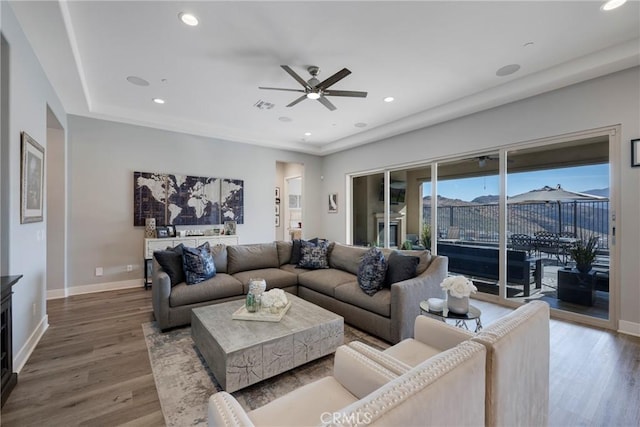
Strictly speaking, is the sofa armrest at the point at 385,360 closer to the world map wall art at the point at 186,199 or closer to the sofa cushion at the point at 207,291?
the sofa cushion at the point at 207,291

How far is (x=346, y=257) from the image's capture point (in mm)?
3918

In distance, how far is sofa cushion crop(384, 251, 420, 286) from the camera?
2982mm

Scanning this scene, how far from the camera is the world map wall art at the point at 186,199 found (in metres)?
4.92

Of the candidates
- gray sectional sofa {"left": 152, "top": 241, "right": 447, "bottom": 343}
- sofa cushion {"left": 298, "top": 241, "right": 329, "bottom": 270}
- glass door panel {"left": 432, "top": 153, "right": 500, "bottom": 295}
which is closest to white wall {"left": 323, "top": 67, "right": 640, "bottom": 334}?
glass door panel {"left": 432, "top": 153, "right": 500, "bottom": 295}

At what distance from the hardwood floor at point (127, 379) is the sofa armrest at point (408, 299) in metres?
1.04

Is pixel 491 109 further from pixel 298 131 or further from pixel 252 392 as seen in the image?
pixel 252 392

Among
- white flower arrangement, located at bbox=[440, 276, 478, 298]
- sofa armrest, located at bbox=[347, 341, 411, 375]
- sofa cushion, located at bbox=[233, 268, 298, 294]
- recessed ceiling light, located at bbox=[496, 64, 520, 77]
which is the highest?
recessed ceiling light, located at bbox=[496, 64, 520, 77]

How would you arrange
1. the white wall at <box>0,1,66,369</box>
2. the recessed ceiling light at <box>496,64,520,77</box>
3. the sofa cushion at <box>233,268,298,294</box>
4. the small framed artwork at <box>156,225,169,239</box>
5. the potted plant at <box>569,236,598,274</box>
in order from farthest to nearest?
the small framed artwork at <box>156,225,169,239</box>
the sofa cushion at <box>233,268,298,294</box>
the potted plant at <box>569,236,598,274</box>
the recessed ceiling light at <box>496,64,520,77</box>
the white wall at <box>0,1,66,369</box>

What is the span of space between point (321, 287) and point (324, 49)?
108 inches

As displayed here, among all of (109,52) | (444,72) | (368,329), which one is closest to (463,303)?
(368,329)

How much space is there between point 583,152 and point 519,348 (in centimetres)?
371

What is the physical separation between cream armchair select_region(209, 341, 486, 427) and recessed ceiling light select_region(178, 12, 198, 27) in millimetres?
2882

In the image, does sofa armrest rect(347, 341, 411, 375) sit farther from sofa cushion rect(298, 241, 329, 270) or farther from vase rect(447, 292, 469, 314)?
sofa cushion rect(298, 241, 329, 270)

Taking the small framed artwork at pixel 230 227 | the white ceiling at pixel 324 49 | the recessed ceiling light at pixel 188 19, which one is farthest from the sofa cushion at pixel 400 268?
the small framed artwork at pixel 230 227
